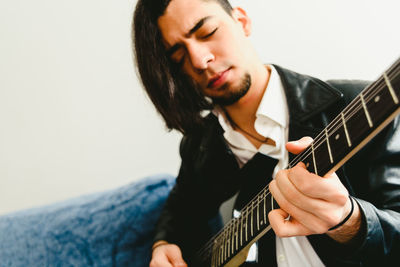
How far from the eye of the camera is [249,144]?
89 cm

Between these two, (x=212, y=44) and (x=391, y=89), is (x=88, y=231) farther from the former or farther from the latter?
(x=391, y=89)

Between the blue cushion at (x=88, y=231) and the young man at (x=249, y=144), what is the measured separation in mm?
112

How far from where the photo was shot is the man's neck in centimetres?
88

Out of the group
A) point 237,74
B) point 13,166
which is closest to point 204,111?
point 237,74

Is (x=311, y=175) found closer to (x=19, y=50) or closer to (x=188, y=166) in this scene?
(x=188, y=166)

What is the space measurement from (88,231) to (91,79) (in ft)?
2.05

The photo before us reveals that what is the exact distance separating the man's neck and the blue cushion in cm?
45

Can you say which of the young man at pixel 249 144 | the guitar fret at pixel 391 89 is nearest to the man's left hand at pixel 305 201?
the young man at pixel 249 144

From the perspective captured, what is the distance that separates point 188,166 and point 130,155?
39 cm

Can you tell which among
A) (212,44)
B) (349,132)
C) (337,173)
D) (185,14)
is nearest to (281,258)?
(337,173)

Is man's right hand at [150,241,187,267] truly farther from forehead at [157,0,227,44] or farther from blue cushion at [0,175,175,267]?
forehead at [157,0,227,44]

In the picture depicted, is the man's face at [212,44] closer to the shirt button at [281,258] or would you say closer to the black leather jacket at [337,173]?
the black leather jacket at [337,173]

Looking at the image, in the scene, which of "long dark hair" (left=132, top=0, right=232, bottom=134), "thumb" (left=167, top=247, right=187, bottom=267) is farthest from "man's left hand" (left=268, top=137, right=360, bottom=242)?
"long dark hair" (left=132, top=0, right=232, bottom=134)

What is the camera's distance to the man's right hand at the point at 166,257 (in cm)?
88
